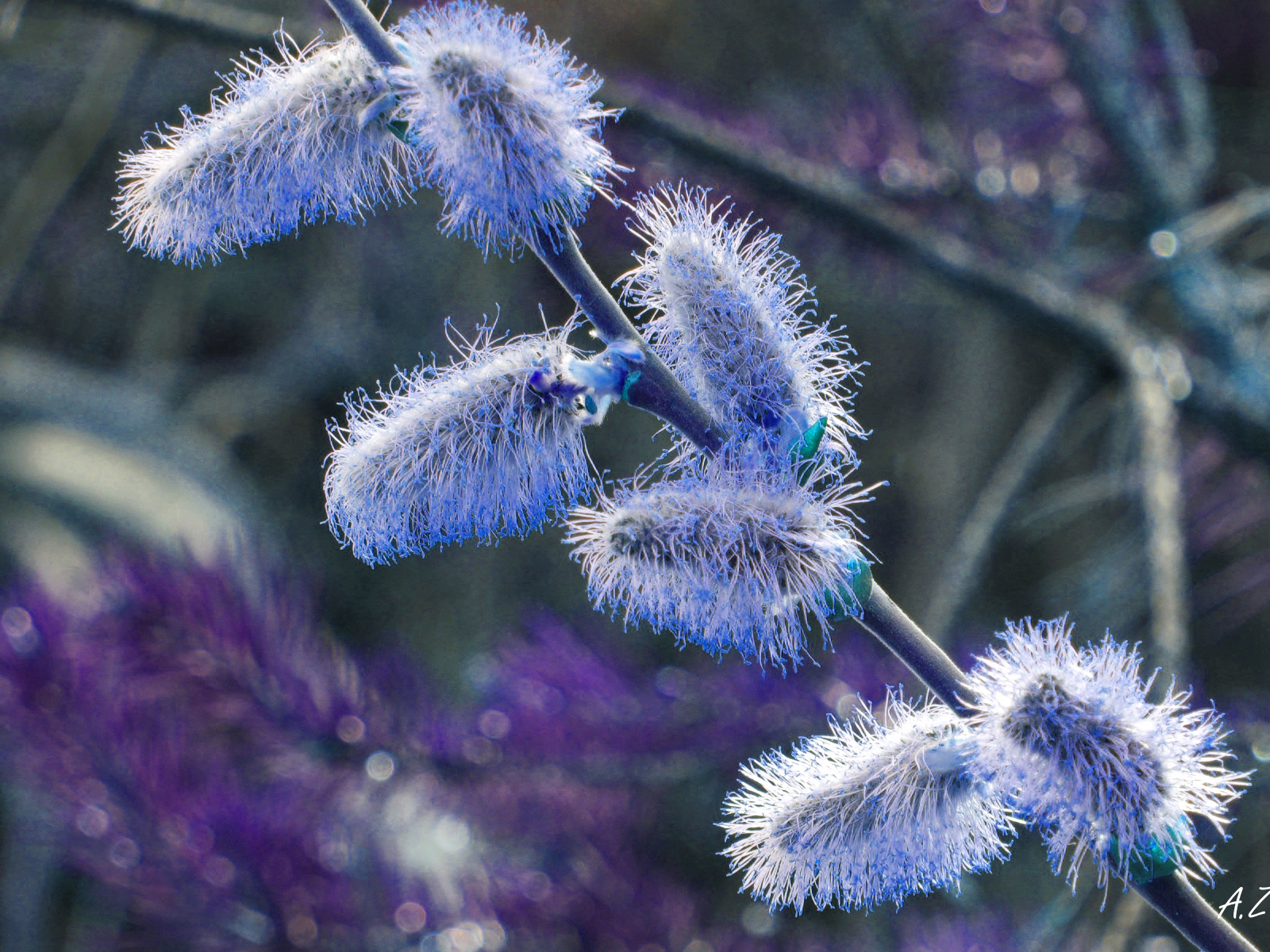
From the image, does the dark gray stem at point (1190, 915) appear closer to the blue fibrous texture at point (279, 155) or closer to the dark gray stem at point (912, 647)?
the dark gray stem at point (912, 647)

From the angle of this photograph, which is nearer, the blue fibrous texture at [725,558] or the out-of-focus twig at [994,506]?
the blue fibrous texture at [725,558]

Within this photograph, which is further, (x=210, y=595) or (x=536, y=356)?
(x=210, y=595)

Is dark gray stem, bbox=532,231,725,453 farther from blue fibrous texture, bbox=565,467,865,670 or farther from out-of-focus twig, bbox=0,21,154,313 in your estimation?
out-of-focus twig, bbox=0,21,154,313

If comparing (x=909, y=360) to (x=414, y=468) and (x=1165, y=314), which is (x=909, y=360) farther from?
(x=414, y=468)

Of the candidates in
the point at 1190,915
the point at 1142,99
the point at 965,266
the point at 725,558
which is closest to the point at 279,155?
the point at 725,558

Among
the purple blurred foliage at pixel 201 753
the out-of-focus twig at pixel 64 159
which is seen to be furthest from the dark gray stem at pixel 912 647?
the out-of-focus twig at pixel 64 159

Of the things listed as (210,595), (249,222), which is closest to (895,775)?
(249,222)
